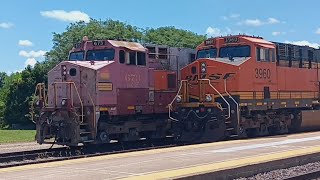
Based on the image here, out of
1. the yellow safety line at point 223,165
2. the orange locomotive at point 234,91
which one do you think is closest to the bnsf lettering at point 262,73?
the orange locomotive at point 234,91

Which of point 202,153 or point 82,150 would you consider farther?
point 82,150

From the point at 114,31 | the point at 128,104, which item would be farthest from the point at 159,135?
the point at 114,31

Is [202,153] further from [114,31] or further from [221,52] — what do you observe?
[114,31]

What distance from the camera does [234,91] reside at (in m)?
19.5

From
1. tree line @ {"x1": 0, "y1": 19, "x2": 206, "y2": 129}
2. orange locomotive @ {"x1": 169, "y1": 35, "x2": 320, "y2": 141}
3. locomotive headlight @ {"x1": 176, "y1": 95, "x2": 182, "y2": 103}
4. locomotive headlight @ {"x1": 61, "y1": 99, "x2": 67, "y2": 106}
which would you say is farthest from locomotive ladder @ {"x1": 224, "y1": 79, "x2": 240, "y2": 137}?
tree line @ {"x1": 0, "y1": 19, "x2": 206, "y2": 129}

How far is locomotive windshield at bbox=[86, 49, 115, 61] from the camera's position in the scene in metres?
18.7

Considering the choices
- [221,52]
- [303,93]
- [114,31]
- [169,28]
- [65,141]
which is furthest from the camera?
[169,28]


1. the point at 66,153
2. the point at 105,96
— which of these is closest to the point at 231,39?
the point at 105,96

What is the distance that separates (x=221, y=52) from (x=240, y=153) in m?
7.89

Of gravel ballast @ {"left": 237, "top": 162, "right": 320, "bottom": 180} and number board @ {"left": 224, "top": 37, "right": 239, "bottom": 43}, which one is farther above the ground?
number board @ {"left": 224, "top": 37, "right": 239, "bottom": 43}

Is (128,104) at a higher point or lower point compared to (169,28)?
lower

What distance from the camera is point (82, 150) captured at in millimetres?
18031

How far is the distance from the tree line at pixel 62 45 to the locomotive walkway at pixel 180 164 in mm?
30389

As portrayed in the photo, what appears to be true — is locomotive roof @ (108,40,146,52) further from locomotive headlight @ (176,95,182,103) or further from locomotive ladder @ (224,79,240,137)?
locomotive ladder @ (224,79,240,137)
